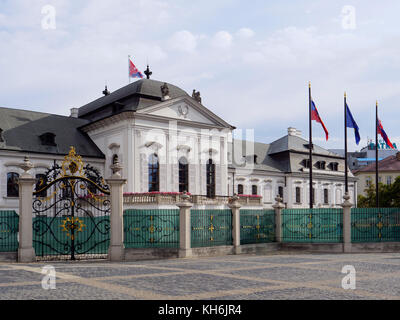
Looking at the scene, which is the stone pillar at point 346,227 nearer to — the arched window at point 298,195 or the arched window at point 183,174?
the arched window at point 183,174

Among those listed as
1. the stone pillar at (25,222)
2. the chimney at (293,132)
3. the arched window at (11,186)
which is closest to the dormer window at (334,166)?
the chimney at (293,132)

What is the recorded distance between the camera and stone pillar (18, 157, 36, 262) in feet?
53.9

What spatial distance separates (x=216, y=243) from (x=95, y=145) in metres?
25.5

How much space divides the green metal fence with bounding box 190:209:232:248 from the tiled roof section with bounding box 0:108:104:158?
22436mm

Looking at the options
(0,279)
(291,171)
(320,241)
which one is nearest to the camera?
(0,279)

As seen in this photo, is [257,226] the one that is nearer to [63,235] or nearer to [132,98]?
[63,235]

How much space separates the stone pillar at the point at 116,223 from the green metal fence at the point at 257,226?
586 centimetres

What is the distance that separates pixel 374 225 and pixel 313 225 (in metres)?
2.65

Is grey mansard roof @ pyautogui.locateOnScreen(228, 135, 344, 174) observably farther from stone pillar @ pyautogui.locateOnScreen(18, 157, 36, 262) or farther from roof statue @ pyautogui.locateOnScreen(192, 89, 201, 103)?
stone pillar @ pyautogui.locateOnScreen(18, 157, 36, 262)

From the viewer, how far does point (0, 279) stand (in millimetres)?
11203

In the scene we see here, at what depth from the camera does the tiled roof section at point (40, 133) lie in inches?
1495

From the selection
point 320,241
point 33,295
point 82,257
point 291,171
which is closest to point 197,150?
point 291,171

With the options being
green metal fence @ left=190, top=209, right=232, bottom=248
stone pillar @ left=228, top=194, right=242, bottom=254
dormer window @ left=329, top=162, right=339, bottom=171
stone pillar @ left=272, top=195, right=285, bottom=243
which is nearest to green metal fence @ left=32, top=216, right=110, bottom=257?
green metal fence @ left=190, top=209, right=232, bottom=248

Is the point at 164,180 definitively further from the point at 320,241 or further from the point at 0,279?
the point at 0,279
